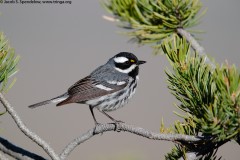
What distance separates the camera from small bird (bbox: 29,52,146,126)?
17.6 ft

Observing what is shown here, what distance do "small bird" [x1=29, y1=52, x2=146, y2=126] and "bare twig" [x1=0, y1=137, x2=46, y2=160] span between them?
2.86 m

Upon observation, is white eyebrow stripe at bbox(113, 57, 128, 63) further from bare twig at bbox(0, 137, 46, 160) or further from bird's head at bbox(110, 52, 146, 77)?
bare twig at bbox(0, 137, 46, 160)

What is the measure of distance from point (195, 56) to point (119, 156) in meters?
0.79

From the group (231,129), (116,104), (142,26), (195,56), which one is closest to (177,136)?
(231,129)

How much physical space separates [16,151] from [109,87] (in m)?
3.57

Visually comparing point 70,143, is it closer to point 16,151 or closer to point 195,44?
point 16,151

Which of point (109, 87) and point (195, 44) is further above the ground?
point (195, 44)

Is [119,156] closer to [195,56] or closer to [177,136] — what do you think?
[177,136]

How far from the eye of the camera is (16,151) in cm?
207

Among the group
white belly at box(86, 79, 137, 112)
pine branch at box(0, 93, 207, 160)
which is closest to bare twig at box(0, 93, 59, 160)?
pine branch at box(0, 93, 207, 160)

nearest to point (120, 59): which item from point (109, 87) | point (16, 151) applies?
point (109, 87)

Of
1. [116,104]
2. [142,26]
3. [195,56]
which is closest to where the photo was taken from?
[195,56]

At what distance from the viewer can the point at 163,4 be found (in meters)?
2.61

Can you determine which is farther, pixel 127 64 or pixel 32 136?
pixel 127 64
